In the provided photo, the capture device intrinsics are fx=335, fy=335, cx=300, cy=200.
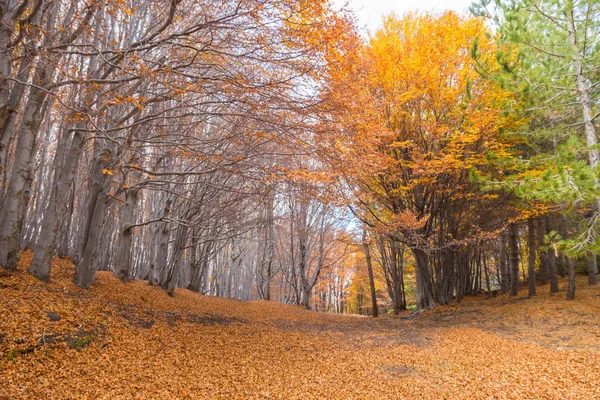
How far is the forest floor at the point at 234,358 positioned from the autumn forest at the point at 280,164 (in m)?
0.04

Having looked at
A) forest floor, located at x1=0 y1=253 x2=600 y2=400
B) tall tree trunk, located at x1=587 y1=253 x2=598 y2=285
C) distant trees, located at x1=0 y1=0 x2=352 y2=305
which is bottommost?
forest floor, located at x1=0 y1=253 x2=600 y2=400

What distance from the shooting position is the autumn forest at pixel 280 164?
4.13 meters

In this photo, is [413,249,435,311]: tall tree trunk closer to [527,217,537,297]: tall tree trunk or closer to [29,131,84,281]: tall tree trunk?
[527,217,537,297]: tall tree trunk

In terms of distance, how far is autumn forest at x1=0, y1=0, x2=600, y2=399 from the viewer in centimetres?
413

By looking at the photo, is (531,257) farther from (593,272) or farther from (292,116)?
(292,116)

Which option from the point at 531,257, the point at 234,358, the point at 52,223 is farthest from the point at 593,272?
the point at 52,223

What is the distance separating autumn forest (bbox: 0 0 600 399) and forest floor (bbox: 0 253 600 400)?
0.04 metres

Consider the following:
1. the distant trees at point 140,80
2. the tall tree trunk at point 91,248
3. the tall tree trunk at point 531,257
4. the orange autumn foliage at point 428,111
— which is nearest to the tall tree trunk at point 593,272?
the tall tree trunk at point 531,257

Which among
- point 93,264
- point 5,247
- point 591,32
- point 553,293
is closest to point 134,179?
point 93,264

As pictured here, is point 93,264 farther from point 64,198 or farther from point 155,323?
point 155,323

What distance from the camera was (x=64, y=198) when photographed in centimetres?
645

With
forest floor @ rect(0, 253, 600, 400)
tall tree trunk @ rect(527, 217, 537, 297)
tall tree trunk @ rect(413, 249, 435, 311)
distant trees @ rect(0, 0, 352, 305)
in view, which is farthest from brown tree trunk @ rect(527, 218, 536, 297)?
distant trees @ rect(0, 0, 352, 305)

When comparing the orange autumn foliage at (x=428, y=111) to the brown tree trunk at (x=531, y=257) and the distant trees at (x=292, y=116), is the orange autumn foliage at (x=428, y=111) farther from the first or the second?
the brown tree trunk at (x=531, y=257)

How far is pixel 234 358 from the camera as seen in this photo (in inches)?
201
